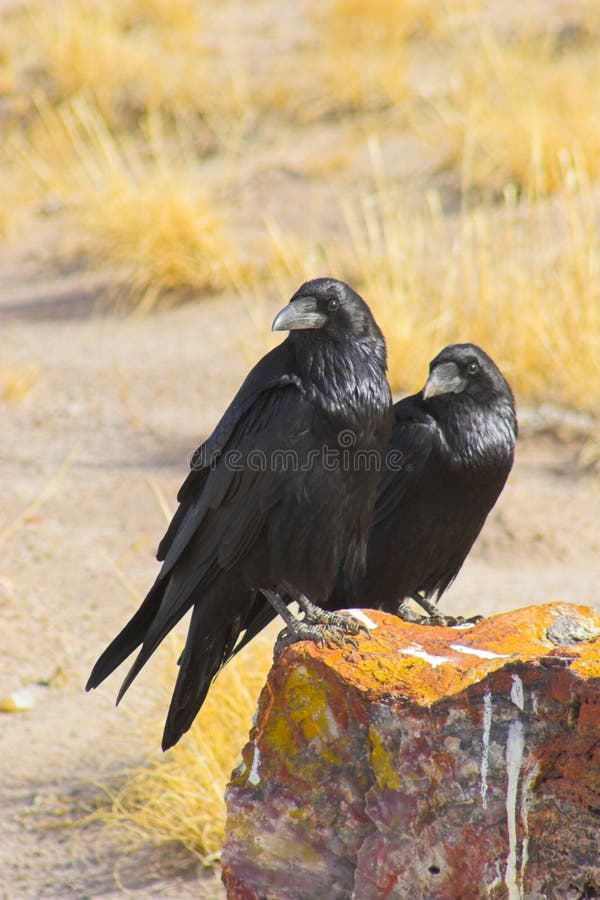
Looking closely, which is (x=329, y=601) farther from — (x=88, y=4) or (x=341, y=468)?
(x=88, y=4)

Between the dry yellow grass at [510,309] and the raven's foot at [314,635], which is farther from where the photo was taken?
the dry yellow grass at [510,309]

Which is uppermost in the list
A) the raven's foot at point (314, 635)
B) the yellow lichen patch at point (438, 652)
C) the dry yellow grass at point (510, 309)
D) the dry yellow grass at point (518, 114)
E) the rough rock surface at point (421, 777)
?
the dry yellow grass at point (518, 114)

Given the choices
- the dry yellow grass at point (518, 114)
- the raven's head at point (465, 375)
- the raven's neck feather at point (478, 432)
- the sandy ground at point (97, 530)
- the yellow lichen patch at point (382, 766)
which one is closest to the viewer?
the yellow lichen patch at point (382, 766)

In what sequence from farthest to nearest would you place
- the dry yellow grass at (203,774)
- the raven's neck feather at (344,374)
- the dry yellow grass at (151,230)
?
the dry yellow grass at (151,230)
the dry yellow grass at (203,774)
the raven's neck feather at (344,374)

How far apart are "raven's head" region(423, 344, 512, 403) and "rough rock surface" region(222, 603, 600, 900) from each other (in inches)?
45.5

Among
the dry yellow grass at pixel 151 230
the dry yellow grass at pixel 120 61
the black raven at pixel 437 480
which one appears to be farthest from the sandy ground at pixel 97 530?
the dry yellow grass at pixel 120 61

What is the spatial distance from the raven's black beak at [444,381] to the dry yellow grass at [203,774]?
1404 mm

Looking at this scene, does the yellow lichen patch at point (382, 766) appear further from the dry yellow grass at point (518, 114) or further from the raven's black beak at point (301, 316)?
the dry yellow grass at point (518, 114)

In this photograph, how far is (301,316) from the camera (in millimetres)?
3664

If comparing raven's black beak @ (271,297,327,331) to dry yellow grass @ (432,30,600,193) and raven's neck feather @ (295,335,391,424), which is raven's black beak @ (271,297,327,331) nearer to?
raven's neck feather @ (295,335,391,424)

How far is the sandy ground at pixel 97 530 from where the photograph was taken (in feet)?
16.3

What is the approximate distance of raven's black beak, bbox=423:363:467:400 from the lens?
414 cm

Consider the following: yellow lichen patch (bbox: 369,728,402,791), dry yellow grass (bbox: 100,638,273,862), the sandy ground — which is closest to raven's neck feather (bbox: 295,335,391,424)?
yellow lichen patch (bbox: 369,728,402,791)

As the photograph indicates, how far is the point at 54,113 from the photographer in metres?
14.5
